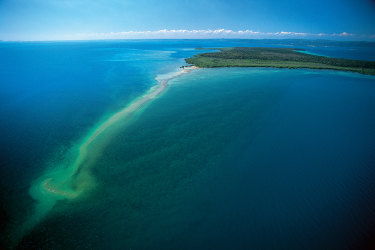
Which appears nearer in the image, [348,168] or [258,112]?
[348,168]

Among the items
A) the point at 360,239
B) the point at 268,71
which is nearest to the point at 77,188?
the point at 360,239

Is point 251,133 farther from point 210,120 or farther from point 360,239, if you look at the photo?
point 360,239

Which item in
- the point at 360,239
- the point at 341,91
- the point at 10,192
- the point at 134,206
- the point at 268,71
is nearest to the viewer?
the point at 360,239

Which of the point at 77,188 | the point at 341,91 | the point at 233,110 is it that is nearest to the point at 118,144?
the point at 77,188

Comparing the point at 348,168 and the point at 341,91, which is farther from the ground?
the point at 341,91

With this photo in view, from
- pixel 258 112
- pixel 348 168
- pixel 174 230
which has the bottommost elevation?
pixel 174 230

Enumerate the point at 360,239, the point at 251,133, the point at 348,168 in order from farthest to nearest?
the point at 251,133, the point at 348,168, the point at 360,239

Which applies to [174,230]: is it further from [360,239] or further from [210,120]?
[210,120]
